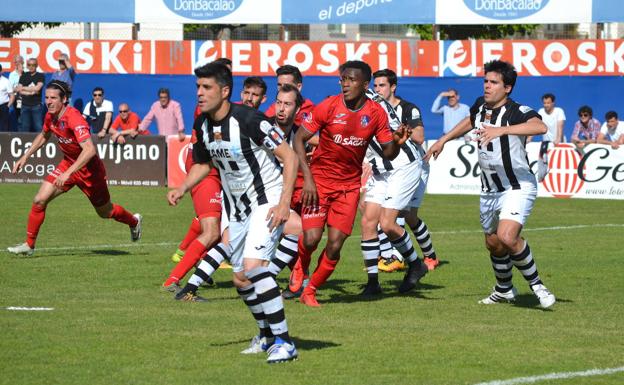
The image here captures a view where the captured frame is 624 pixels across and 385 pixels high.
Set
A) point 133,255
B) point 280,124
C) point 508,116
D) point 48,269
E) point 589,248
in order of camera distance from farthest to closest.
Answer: point 589,248, point 133,255, point 48,269, point 280,124, point 508,116

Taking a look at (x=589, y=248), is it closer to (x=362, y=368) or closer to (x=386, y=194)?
(x=386, y=194)

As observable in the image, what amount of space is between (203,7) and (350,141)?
781 inches

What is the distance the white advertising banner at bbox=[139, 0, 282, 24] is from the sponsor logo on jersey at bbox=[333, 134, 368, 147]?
1918 centimetres

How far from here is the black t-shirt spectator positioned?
27.8m

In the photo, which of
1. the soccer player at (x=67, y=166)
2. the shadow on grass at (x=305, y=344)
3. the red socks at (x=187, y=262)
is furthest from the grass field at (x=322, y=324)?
the soccer player at (x=67, y=166)

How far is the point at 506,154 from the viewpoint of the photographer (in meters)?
10.6

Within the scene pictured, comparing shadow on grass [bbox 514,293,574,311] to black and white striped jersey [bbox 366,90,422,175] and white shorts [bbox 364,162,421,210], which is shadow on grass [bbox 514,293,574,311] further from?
black and white striped jersey [bbox 366,90,422,175]

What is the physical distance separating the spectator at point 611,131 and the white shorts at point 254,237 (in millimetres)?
17167

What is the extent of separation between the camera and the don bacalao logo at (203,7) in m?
29.9

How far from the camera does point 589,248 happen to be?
1608 cm

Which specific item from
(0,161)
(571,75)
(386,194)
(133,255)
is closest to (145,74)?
(0,161)

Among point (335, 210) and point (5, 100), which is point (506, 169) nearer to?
point (335, 210)

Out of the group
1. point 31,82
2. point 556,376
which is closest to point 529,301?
point 556,376

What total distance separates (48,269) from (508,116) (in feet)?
19.0
